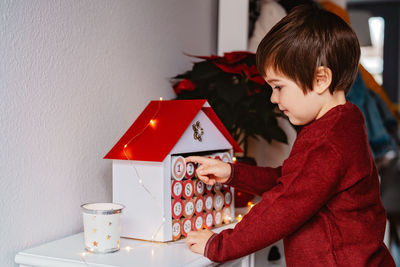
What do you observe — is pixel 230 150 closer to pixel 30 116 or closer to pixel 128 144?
pixel 128 144

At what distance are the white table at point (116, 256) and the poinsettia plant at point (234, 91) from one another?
1.61 ft

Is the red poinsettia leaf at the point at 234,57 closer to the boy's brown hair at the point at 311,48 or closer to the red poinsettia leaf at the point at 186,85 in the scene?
the red poinsettia leaf at the point at 186,85

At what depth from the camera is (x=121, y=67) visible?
3.95 feet

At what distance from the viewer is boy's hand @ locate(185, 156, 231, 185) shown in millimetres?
1035

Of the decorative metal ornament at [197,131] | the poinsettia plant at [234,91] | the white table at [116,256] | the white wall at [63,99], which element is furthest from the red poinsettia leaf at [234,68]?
the white table at [116,256]

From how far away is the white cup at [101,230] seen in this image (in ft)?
2.90

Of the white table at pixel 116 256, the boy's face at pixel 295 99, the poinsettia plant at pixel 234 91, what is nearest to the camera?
the white table at pixel 116 256

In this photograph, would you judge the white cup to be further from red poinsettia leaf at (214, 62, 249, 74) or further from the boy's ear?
red poinsettia leaf at (214, 62, 249, 74)

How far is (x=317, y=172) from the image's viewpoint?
2.81ft

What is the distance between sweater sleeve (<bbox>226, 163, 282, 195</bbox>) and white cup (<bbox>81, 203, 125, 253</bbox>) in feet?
1.01

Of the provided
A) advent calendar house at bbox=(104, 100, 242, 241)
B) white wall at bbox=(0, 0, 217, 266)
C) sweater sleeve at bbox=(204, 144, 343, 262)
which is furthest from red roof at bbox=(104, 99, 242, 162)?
sweater sleeve at bbox=(204, 144, 343, 262)

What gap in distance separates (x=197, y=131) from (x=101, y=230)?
1.03 feet

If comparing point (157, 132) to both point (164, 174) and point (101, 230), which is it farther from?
point (101, 230)

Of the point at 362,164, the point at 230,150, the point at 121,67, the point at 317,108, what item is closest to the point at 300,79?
the point at 317,108
